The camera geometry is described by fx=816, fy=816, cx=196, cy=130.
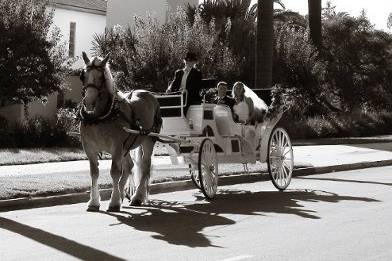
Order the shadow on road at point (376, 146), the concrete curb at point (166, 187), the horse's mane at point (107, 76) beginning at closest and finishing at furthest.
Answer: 1. the horse's mane at point (107, 76)
2. the concrete curb at point (166, 187)
3. the shadow on road at point (376, 146)

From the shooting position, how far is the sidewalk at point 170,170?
44.8 ft

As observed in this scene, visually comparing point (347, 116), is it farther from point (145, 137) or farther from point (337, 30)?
point (145, 137)

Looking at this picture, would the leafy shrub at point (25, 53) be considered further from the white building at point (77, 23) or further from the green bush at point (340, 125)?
the white building at point (77, 23)

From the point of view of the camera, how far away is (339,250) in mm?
8906

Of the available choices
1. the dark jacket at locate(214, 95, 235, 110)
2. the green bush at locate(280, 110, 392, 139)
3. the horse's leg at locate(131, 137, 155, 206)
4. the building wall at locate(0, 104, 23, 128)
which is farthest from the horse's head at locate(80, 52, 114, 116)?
the green bush at locate(280, 110, 392, 139)

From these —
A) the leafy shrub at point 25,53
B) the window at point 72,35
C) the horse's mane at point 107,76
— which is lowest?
the horse's mane at point 107,76

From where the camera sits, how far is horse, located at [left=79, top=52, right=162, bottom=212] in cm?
1198

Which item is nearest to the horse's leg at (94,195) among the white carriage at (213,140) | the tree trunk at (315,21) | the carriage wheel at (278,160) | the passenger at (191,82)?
the white carriage at (213,140)

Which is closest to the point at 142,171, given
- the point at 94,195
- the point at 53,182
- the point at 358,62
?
the point at 94,195

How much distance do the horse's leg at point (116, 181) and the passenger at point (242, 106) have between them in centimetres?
361

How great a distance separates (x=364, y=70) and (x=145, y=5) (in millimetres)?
12921

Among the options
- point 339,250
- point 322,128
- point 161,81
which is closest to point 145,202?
point 339,250

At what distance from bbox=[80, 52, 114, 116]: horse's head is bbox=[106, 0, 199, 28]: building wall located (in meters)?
32.9

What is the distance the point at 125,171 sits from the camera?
13047 millimetres
